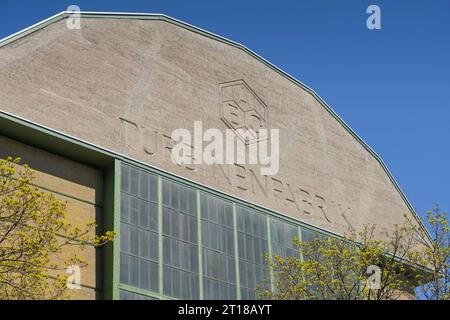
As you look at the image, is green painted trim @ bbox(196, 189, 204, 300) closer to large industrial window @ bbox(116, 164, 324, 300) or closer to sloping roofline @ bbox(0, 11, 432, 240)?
large industrial window @ bbox(116, 164, 324, 300)

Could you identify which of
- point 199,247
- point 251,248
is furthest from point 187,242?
point 251,248

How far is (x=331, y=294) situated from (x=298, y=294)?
1077 millimetres

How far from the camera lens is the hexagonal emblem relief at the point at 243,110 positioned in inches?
1442

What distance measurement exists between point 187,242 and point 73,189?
5.10 metres

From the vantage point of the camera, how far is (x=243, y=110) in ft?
123

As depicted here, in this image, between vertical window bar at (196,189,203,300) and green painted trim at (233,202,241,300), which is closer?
vertical window bar at (196,189,203,300)

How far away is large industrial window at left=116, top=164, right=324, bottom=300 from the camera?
2998 centimetres

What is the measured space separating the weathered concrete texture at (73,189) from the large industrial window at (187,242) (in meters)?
1.11

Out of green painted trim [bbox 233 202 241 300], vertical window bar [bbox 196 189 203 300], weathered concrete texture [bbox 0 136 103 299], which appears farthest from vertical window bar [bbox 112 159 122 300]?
green painted trim [bbox 233 202 241 300]

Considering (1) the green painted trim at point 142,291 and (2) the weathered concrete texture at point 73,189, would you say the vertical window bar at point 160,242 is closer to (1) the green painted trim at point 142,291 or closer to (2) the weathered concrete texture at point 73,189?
(1) the green painted trim at point 142,291

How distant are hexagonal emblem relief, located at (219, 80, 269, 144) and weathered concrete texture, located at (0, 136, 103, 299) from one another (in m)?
8.05

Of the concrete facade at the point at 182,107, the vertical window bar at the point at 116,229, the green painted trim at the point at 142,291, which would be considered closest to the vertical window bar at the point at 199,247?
the concrete facade at the point at 182,107

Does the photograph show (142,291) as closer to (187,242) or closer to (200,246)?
(187,242)
